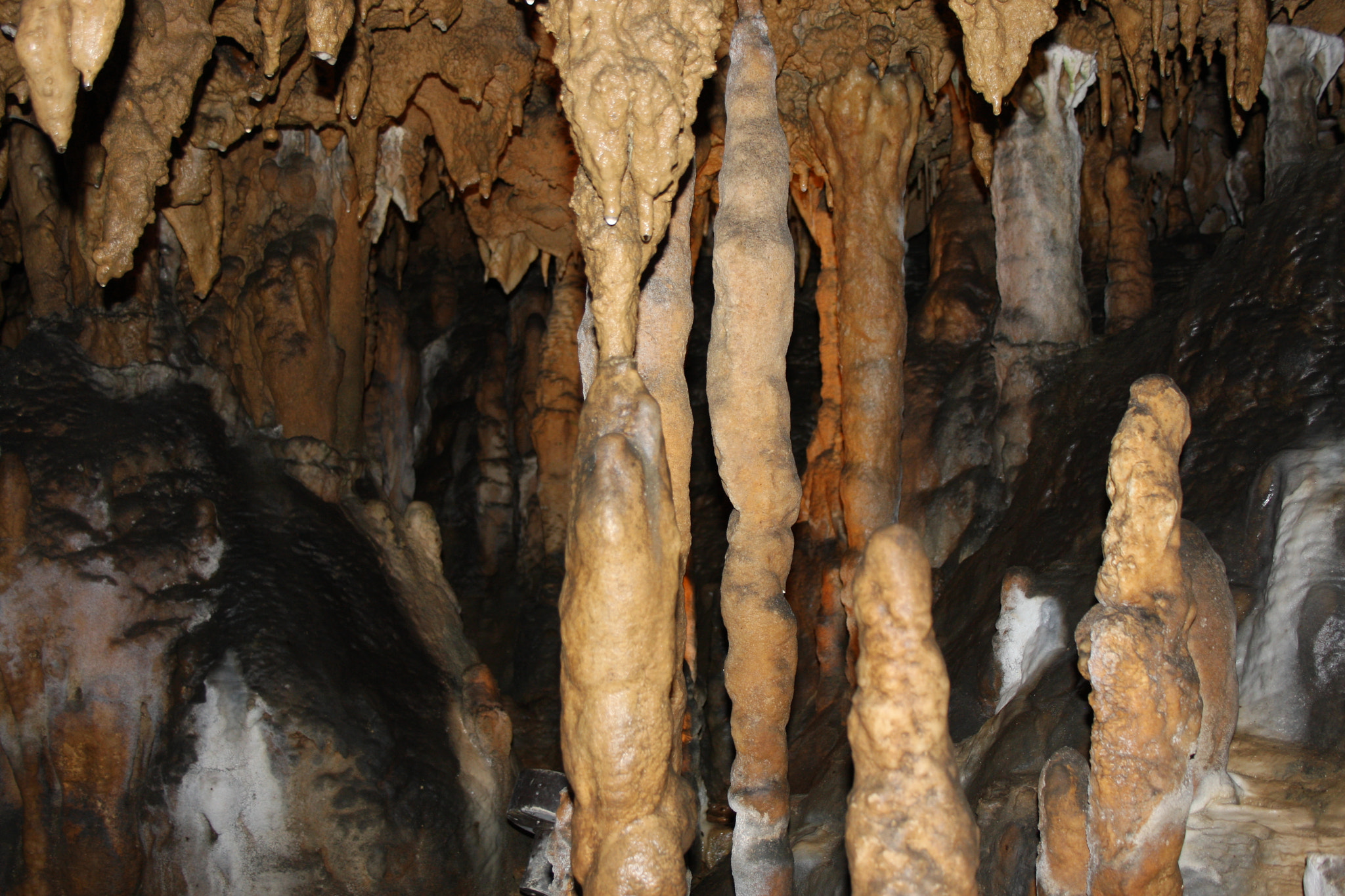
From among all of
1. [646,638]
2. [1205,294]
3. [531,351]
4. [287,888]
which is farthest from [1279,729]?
[531,351]

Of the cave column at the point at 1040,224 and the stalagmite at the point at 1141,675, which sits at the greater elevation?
the cave column at the point at 1040,224

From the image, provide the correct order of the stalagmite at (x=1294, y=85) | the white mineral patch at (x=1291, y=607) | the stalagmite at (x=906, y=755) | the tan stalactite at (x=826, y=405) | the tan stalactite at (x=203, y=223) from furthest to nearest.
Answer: the stalagmite at (x=1294, y=85), the tan stalactite at (x=826, y=405), the tan stalactite at (x=203, y=223), the white mineral patch at (x=1291, y=607), the stalagmite at (x=906, y=755)

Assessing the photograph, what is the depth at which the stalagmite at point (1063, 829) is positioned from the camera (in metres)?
4.12

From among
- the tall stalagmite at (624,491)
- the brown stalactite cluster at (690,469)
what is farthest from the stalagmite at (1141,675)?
the tall stalagmite at (624,491)

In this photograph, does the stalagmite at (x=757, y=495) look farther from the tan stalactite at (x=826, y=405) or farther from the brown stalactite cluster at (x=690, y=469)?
the tan stalactite at (x=826, y=405)

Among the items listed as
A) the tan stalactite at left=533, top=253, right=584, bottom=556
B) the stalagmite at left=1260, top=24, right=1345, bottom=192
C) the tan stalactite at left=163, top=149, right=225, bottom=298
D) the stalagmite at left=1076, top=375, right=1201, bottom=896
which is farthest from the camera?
the tan stalactite at left=533, top=253, right=584, bottom=556

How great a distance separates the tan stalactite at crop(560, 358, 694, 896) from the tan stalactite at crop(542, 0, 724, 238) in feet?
3.68

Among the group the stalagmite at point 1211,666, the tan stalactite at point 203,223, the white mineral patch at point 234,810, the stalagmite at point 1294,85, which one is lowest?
the white mineral patch at point 234,810

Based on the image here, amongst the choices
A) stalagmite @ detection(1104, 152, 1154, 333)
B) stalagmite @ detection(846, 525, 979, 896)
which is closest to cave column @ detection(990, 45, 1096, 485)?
stalagmite @ detection(1104, 152, 1154, 333)

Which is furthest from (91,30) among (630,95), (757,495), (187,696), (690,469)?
(690,469)

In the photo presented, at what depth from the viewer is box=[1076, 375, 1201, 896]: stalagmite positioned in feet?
13.2

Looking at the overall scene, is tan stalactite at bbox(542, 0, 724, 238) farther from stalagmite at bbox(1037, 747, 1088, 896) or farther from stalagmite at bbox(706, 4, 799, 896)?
stalagmite at bbox(1037, 747, 1088, 896)

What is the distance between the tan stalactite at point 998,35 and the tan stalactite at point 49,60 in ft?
12.7

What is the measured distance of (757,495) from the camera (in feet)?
19.8
